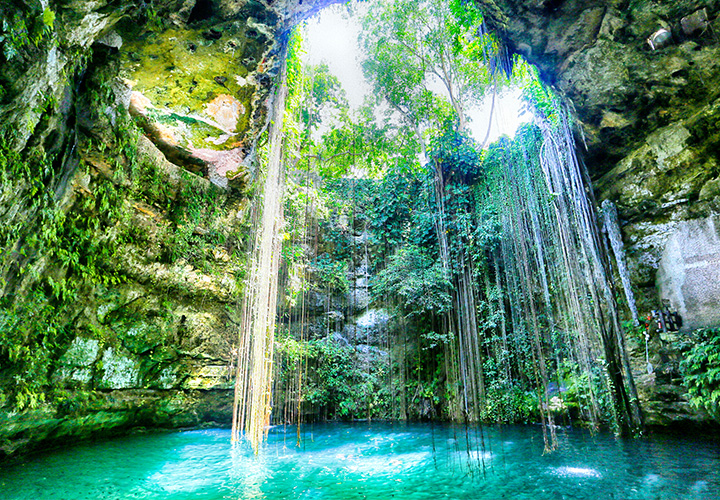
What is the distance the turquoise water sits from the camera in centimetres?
326

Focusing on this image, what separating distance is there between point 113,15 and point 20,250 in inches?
87.0

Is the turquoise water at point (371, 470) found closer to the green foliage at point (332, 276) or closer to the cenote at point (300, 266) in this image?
the cenote at point (300, 266)

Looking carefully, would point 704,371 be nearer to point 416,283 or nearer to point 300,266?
point 416,283

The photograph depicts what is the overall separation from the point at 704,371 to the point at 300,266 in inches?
258

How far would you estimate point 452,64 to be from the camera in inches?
407

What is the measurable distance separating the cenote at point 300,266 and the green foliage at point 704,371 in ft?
0.09

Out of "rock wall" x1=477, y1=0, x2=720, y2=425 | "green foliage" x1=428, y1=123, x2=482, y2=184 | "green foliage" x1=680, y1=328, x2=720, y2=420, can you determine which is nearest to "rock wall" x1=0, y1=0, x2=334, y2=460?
"rock wall" x1=477, y1=0, x2=720, y2=425

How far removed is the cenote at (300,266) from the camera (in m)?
3.38

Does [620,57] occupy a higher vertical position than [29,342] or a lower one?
higher

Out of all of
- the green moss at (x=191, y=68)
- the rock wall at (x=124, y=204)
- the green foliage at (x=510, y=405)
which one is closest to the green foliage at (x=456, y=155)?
the green foliage at (x=510, y=405)

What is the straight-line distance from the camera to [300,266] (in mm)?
7438

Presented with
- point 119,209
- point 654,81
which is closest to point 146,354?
point 119,209

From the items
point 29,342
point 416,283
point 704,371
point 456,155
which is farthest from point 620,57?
point 29,342

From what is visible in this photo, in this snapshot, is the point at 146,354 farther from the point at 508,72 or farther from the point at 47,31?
the point at 508,72
